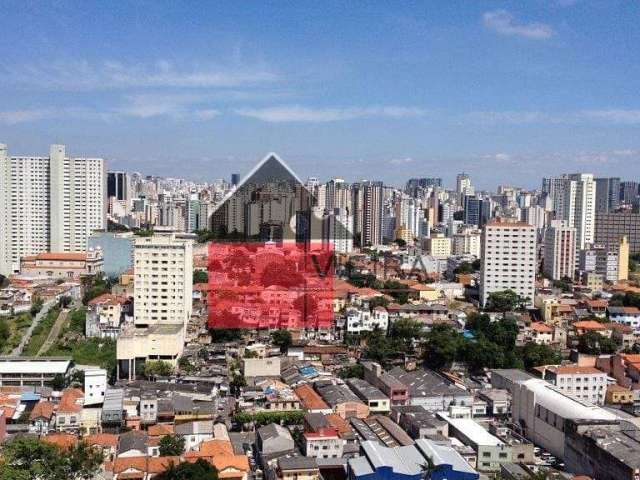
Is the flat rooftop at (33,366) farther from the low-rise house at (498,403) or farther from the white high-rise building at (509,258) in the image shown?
the white high-rise building at (509,258)

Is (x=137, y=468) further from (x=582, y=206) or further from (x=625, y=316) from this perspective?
(x=582, y=206)

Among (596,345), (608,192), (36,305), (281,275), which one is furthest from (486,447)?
(608,192)

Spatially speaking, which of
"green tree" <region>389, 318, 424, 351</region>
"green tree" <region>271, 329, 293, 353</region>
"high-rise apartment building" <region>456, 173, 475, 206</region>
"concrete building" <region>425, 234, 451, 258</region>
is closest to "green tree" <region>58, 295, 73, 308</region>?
"green tree" <region>271, 329, 293, 353</region>

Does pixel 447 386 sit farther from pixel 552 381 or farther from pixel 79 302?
pixel 79 302

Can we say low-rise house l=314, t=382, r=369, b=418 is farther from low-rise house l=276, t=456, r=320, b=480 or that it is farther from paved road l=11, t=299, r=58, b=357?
paved road l=11, t=299, r=58, b=357

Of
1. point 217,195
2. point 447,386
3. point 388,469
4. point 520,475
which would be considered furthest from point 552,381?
point 217,195
